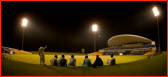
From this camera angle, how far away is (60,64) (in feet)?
25.7

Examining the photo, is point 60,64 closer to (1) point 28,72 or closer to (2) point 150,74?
(1) point 28,72

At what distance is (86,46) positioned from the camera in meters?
64.9

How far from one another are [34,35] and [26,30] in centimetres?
438

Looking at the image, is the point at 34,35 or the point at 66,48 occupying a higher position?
the point at 34,35

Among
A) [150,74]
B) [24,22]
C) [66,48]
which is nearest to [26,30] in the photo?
[66,48]

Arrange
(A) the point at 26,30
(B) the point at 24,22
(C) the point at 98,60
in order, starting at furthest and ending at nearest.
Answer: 1. (A) the point at 26,30
2. (B) the point at 24,22
3. (C) the point at 98,60

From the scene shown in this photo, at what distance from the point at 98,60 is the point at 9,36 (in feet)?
152

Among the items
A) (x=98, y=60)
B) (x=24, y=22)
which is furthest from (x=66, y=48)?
(x=98, y=60)

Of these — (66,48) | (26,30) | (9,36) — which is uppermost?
(26,30)

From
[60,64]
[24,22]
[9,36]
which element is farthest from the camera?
[9,36]

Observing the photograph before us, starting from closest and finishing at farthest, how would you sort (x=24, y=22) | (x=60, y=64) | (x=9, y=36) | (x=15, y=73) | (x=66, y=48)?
1. (x=15, y=73)
2. (x=60, y=64)
3. (x=24, y=22)
4. (x=9, y=36)
5. (x=66, y=48)

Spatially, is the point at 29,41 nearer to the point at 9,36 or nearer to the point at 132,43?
the point at 9,36

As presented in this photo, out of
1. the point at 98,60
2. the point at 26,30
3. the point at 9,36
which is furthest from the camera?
the point at 26,30

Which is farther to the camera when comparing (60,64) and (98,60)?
(98,60)
